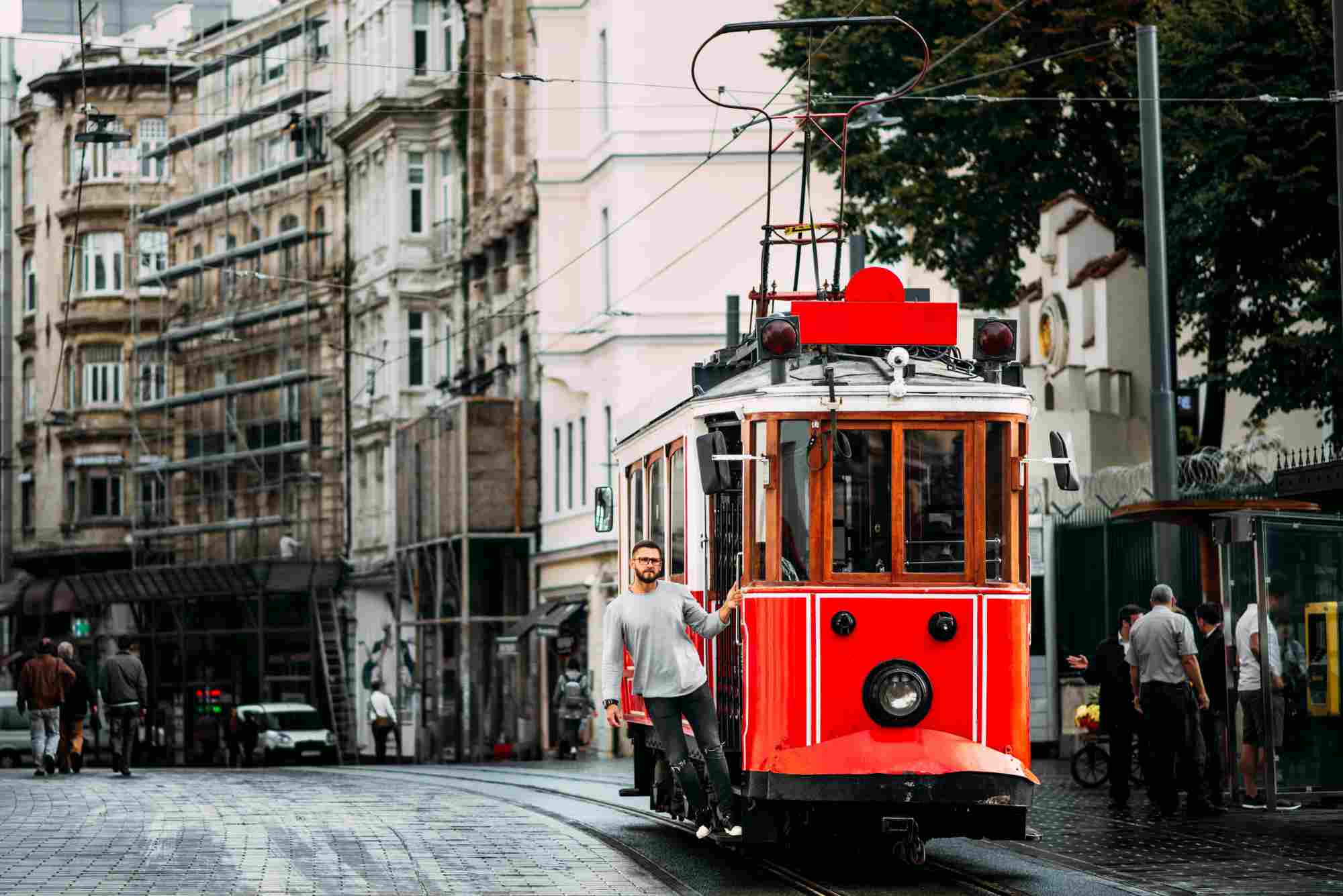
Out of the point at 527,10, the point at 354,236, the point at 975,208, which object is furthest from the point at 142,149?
the point at 975,208

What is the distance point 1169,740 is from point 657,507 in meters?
4.95

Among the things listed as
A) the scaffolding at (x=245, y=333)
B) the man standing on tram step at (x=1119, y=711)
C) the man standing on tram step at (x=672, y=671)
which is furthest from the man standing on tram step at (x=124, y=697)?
the scaffolding at (x=245, y=333)

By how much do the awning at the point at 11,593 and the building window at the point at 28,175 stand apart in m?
12.3

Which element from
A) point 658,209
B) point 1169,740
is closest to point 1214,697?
point 1169,740

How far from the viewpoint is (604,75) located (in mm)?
45969

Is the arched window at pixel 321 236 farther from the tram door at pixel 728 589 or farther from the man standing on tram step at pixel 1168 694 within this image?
the tram door at pixel 728 589

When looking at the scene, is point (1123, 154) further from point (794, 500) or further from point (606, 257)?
point (794, 500)

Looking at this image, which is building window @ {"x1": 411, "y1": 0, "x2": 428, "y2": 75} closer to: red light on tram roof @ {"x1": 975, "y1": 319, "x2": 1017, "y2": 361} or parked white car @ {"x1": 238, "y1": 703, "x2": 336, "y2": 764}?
parked white car @ {"x1": 238, "y1": 703, "x2": 336, "y2": 764}

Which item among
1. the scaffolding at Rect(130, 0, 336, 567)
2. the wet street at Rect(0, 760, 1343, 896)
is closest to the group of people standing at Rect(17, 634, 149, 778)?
the wet street at Rect(0, 760, 1343, 896)

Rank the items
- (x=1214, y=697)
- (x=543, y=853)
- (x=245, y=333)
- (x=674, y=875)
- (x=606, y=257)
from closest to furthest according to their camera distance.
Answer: (x=674, y=875) → (x=543, y=853) → (x=1214, y=697) → (x=606, y=257) → (x=245, y=333)

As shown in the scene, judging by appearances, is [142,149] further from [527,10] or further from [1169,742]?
[1169,742]

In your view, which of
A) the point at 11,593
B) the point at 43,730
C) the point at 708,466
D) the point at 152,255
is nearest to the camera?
the point at 708,466

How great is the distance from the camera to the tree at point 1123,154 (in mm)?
29266

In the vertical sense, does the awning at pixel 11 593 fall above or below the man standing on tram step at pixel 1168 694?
above
